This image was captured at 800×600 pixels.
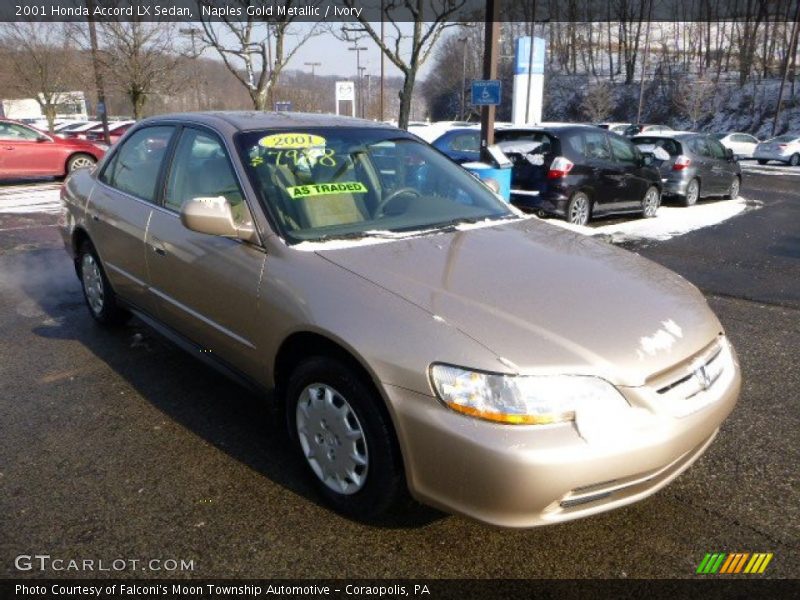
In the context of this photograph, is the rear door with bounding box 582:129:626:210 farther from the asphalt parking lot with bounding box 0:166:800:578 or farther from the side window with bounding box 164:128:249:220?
A: the side window with bounding box 164:128:249:220

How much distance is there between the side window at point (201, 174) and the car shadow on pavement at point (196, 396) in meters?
0.92

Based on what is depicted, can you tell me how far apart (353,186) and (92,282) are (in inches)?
103

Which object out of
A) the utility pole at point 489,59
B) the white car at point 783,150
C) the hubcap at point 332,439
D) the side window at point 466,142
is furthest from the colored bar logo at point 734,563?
the white car at point 783,150

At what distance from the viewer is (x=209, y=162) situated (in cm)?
335

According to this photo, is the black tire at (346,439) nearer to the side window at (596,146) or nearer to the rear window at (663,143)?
the side window at (596,146)

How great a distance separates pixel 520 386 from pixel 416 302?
51 centimetres

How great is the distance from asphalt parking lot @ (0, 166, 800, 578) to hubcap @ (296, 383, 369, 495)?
18 centimetres

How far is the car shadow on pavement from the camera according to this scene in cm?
288

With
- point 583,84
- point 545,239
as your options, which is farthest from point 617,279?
point 583,84

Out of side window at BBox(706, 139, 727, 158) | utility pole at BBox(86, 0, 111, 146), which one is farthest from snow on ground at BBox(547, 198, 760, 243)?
utility pole at BBox(86, 0, 111, 146)

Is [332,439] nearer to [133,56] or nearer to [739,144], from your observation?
[133,56]

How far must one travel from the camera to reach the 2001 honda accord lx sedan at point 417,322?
6.74 feet

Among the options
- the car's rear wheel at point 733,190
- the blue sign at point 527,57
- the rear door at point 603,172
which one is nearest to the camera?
the rear door at point 603,172
